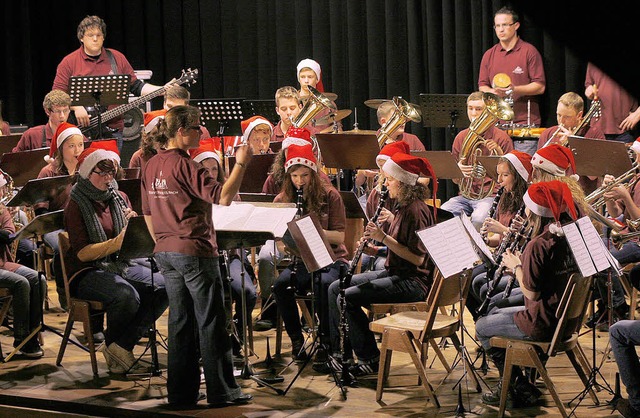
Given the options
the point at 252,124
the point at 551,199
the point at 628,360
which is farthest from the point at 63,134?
the point at 628,360

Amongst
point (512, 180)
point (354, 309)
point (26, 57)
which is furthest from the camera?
point (26, 57)

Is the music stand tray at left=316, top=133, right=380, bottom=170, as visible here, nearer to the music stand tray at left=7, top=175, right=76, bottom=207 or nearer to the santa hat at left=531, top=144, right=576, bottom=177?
the santa hat at left=531, top=144, right=576, bottom=177

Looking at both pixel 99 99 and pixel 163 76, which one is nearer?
pixel 99 99

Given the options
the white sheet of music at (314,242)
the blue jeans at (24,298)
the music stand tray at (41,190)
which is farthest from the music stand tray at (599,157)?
the blue jeans at (24,298)

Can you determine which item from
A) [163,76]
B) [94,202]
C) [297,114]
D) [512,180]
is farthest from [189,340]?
[163,76]

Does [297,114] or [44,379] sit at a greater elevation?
[297,114]

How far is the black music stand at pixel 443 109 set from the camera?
25.8 ft

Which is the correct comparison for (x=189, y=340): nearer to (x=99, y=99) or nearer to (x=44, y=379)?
(x=44, y=379)

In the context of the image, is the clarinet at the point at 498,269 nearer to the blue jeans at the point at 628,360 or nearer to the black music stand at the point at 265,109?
the blue jeans at the point at 628,360

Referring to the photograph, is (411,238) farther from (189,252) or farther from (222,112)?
(222,112)

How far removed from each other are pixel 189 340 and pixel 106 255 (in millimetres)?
1019

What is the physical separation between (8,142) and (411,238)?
4441mm

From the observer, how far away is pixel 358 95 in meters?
10.4

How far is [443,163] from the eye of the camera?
6941 mm
